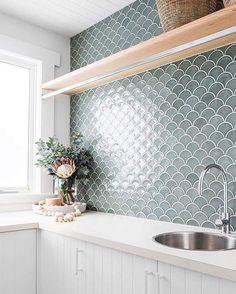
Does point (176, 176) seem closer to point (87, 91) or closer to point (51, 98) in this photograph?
point (87, 91)

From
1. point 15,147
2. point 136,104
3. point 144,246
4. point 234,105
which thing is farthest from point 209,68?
point 15,147

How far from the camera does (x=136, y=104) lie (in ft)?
7.57

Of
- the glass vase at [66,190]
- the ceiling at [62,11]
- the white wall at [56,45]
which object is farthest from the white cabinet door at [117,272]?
the ceiling at [62,11]

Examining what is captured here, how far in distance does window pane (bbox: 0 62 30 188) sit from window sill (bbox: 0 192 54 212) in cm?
15

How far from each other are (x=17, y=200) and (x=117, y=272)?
1317 mm

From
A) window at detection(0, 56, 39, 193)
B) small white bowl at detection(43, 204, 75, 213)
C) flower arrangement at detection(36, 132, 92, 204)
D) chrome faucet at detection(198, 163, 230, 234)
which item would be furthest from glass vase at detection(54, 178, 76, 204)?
chrome faucet at detection(198, 163, 230, 234)

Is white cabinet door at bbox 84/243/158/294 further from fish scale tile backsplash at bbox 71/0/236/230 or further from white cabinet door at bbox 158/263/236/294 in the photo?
fish scale tile backsplash at bbox 71/0/236/230

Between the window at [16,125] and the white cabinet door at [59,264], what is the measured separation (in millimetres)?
780

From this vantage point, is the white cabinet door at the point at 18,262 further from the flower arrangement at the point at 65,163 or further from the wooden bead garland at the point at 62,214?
the flower arrangement at the point at 65,163

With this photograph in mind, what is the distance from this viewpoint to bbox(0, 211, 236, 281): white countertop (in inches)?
48.3

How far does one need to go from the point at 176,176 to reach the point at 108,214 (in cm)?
67

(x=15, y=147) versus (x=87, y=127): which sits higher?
(x=87, y=127)

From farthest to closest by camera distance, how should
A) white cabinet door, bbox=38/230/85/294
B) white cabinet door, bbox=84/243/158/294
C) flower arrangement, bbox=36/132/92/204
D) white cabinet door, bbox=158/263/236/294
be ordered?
flower arrangement, bbox=36/132/92/204 < white cabinet door, bbox=38/230/85/294 < white cabinet door, bbox=84/243/158/294 < white cabinet door, bbox=158/263/236/294

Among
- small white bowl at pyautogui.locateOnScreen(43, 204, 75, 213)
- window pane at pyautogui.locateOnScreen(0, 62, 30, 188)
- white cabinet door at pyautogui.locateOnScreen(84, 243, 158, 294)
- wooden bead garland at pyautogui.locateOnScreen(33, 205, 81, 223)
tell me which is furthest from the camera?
window pane at pyautogui.locateOnScreen(0, 62, 30, 188)
